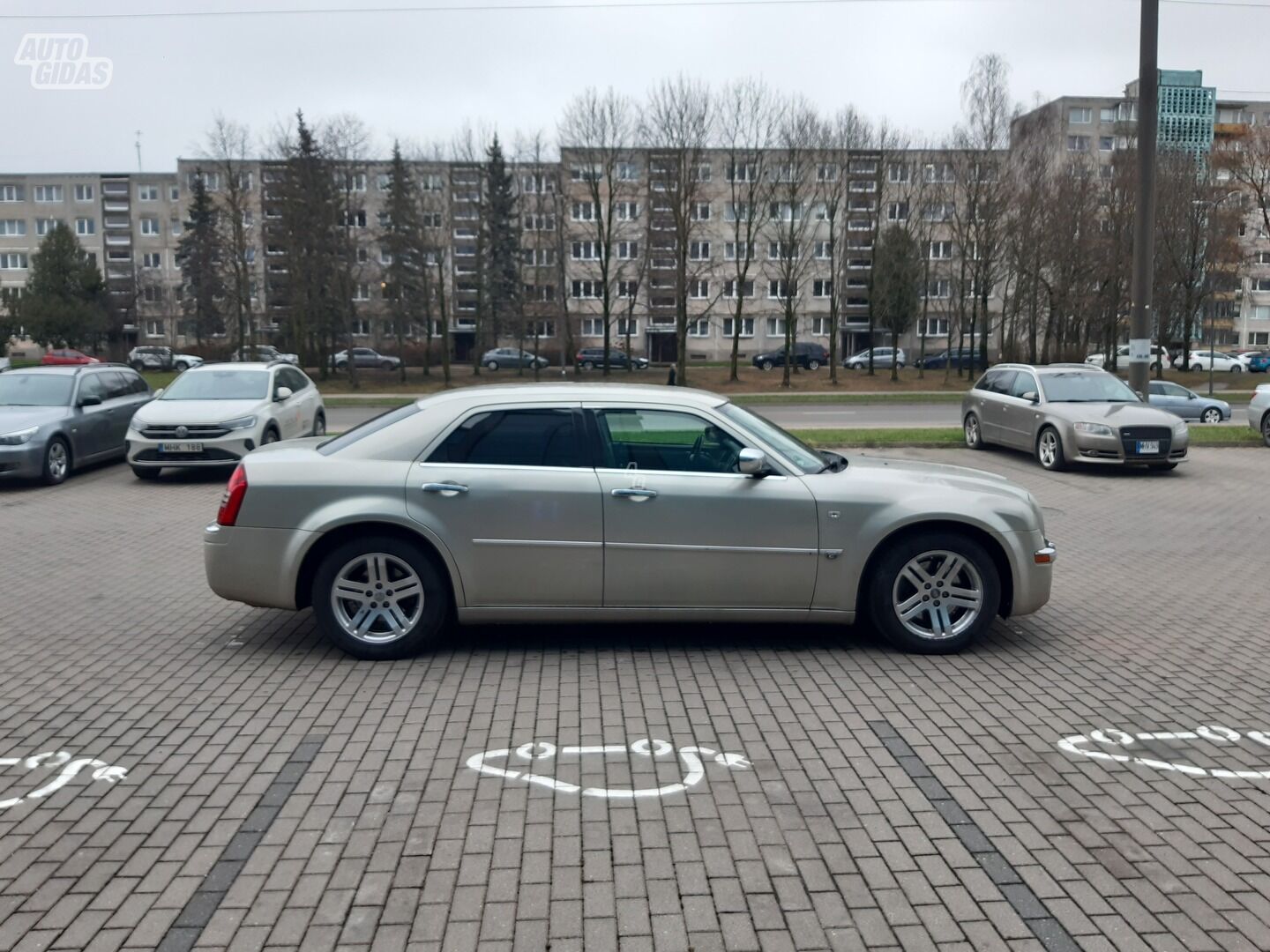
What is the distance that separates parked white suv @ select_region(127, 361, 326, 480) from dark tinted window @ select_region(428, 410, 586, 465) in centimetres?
787

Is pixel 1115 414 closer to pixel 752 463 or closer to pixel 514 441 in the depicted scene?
pixel 752 463

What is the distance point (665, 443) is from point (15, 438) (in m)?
11.2

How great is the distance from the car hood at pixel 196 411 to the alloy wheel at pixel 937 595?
10963 mm

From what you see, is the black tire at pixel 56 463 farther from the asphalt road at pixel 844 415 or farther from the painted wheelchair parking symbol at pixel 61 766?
the painted wheelchair parking symbol at pixel 61 766

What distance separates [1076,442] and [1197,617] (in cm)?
842

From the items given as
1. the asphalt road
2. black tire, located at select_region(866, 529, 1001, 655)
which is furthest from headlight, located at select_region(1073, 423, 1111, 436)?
black tire, located at select_region(866, 529, 1001, 655)

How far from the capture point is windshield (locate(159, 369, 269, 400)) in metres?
15.6

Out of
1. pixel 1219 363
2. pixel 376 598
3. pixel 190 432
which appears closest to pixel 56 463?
pixel 190 432

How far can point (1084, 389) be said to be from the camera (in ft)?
54.9

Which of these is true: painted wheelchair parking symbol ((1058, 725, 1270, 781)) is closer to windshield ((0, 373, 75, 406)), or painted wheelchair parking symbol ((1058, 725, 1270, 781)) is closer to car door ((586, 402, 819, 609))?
car door ((586, 402, 819, 609))

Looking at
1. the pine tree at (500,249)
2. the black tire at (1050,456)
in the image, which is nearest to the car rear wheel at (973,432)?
the black tire at (1050,456)

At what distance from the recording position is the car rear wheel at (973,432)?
18484mm

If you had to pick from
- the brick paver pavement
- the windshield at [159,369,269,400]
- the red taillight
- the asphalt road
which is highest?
the windshield at [159,369,269,400]

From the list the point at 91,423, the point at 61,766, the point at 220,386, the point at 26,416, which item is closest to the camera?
the point at 61,766
